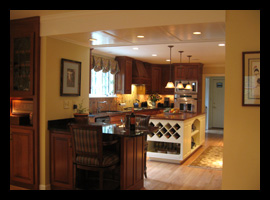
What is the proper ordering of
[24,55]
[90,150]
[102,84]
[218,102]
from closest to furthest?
[90,150] → [24,55] → [102,84] → [218,102]

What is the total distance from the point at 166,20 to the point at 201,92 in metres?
6.84

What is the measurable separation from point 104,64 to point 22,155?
396 cm

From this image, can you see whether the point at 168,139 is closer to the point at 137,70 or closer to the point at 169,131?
the point at 169,131

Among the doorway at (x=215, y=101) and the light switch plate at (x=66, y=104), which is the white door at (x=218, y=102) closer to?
the doorway at (x=215, y=101)

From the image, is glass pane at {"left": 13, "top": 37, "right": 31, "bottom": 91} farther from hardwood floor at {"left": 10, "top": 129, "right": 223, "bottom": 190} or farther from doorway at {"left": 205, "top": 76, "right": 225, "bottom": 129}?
doorway at {"left": 205, "top": 76, "right": 225, "bottom": 129}

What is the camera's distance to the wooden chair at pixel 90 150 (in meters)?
3.21

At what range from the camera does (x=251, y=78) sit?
2.72 metres

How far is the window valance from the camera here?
702 centimetres

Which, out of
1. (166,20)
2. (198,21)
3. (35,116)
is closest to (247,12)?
(198,21)

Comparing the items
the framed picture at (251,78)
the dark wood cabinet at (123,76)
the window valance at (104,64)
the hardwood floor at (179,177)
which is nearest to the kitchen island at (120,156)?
the hardwood floor at (179,177)

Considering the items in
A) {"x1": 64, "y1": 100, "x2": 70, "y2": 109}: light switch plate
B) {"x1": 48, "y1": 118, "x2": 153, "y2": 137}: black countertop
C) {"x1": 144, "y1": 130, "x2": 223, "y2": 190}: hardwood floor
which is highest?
{"x1": 64, "y1": 100, "x2": 70, "y2": 109}: light switch plate

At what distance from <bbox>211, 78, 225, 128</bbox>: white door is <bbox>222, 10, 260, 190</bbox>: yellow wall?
906 centimetres

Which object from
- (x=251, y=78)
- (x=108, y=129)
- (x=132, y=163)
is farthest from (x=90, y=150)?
(x=251, y=78)

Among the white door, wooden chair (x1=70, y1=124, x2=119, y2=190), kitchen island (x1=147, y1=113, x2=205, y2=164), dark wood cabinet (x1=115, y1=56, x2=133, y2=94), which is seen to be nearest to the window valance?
dark wood cabinet (x1=115, y1=56, x2=133, y2=94)
